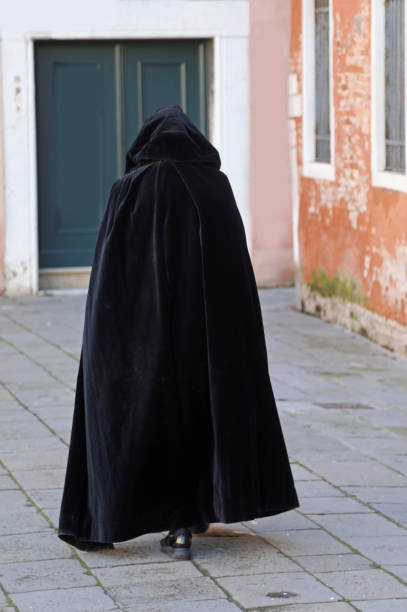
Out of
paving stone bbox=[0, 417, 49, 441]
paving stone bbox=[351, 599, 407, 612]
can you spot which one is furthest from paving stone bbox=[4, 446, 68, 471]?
paving stone bbox=[351, 599, 407, 612]

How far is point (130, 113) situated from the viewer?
13.7m

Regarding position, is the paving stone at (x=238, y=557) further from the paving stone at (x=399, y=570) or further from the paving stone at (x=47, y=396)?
the paving stone at (x=47, y=396)

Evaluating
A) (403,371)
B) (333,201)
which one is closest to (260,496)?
(403,371)

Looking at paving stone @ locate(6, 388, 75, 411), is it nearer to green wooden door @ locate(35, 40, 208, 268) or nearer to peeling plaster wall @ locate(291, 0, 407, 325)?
peeling plaster wall @ locate(291, 0, 407, 325)

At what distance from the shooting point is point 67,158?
13.6 meters

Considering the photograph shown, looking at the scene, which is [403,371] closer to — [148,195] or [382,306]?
[382,306]

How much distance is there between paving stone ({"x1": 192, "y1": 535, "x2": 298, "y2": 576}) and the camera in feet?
16.5

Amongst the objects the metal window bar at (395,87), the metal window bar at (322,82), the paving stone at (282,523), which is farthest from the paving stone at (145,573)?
the metal window bar at (322,82)

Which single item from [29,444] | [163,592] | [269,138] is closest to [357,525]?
[163,592]

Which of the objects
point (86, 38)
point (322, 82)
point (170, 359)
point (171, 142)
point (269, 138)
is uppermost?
point (86, 38)

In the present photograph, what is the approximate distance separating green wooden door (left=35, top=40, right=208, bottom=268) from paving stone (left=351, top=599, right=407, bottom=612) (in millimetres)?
9314

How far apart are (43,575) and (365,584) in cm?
115

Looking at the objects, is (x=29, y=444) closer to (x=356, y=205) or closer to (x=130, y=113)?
(x=356, y=205)

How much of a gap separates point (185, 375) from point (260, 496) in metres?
0.54
